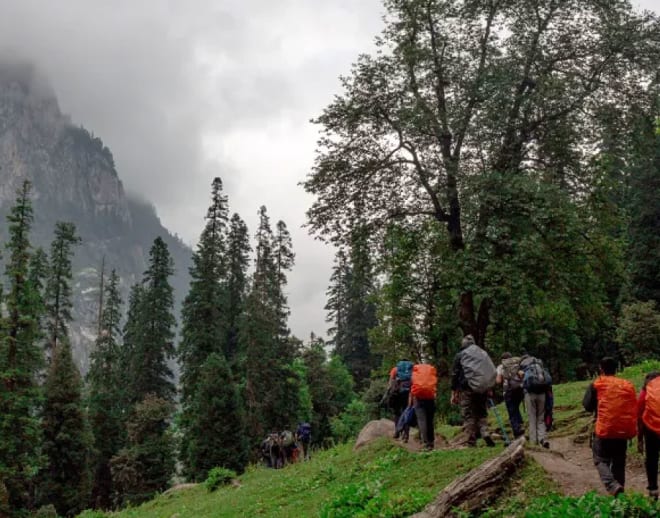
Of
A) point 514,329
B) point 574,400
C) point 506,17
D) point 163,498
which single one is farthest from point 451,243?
point 163,498

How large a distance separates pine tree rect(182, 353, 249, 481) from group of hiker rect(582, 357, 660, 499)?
3459cm

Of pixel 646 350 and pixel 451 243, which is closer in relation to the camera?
pixel 451 243

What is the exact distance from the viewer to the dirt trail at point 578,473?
8.23m

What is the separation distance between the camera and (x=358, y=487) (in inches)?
429

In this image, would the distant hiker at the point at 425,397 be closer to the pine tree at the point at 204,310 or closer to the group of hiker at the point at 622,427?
the group of hiker at the point at 622,427

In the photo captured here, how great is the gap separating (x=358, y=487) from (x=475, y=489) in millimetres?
3525

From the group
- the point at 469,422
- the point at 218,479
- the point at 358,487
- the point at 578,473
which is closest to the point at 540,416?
the point at 469,422

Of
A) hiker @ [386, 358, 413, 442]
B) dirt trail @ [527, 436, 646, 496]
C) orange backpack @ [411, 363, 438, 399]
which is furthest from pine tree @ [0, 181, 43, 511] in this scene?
dirt trail @ [527, 436, 646, 496]

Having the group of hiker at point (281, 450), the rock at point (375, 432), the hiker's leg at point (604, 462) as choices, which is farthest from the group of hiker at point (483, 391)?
the group of hiker at point (281, 450)

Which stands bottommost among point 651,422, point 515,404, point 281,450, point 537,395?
point 281,450

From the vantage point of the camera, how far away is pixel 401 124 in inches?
701

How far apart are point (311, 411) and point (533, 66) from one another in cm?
4558

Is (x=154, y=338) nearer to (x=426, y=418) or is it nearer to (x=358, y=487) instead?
(x=426, y=418)

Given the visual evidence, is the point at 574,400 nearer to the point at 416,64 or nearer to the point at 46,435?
the point at 416,64
